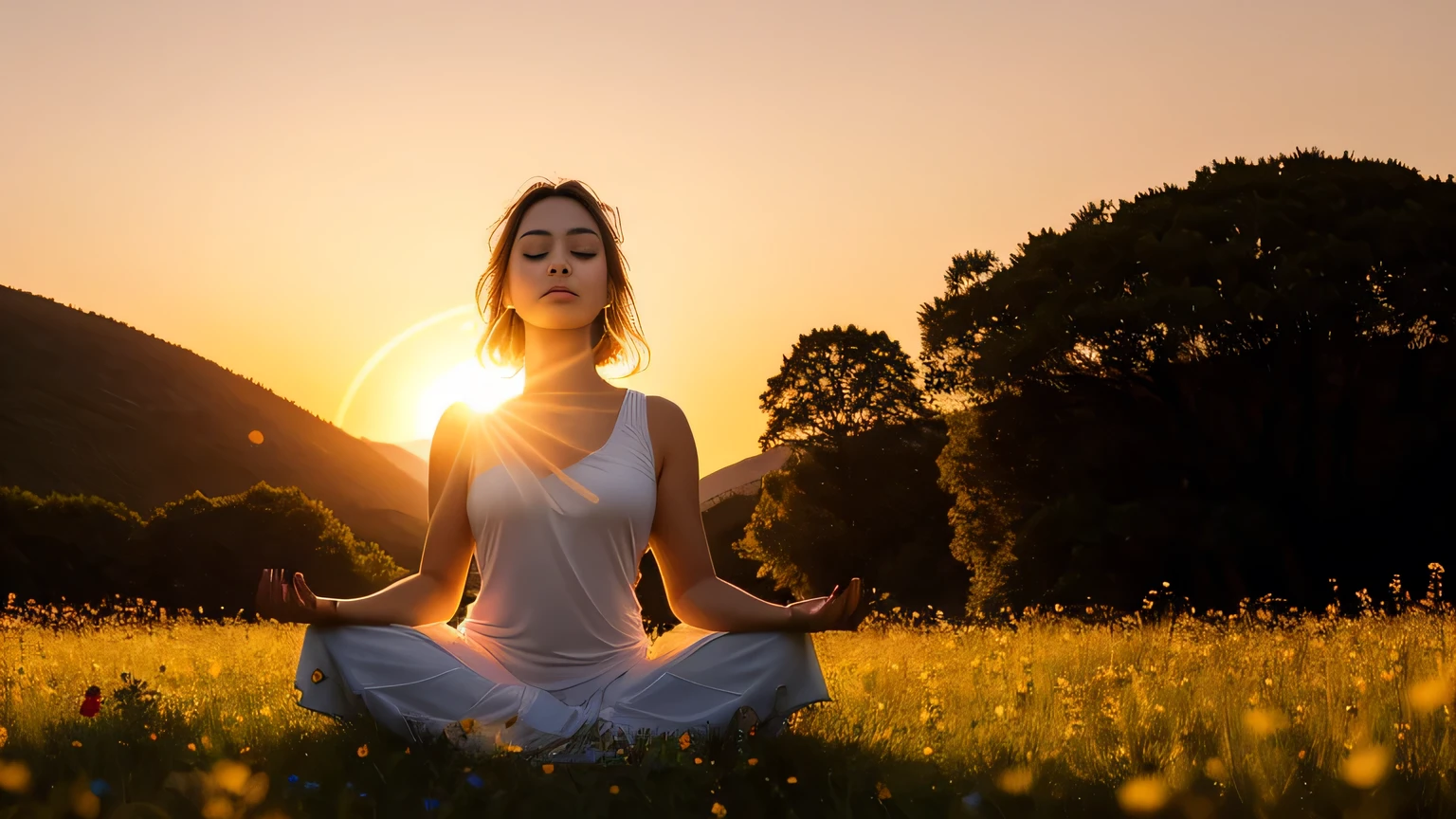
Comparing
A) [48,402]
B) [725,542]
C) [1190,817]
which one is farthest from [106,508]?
[48,402]

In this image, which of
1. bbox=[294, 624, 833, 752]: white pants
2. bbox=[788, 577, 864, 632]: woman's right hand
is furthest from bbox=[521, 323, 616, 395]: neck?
bbox=[788, 577, 864, 632]: woman's right hand

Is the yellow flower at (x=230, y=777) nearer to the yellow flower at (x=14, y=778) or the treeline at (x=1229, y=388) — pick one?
the yellow flower at (x=14, y=778)

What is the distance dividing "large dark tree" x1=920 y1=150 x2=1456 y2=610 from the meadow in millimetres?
11943

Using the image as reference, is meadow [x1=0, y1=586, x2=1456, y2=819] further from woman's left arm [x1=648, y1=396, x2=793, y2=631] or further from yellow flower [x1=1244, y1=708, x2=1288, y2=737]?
woman's left arm [x1=648, y1=396, x2=793, y2=631]

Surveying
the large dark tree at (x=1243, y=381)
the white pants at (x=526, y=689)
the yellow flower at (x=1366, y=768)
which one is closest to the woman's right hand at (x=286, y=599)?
the white pants at (x=526, y=689)

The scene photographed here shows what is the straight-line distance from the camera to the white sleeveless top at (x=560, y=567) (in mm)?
4758

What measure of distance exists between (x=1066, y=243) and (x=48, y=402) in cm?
8056

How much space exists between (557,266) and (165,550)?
3551 centimetres

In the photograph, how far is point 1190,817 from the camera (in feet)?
11.1

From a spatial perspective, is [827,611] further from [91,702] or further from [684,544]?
[91,702]

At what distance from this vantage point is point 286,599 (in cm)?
420

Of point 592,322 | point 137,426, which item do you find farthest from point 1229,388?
point 137,426

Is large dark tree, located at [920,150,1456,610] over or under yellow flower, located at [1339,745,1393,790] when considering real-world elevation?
over

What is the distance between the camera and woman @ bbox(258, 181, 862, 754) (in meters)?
4.39
